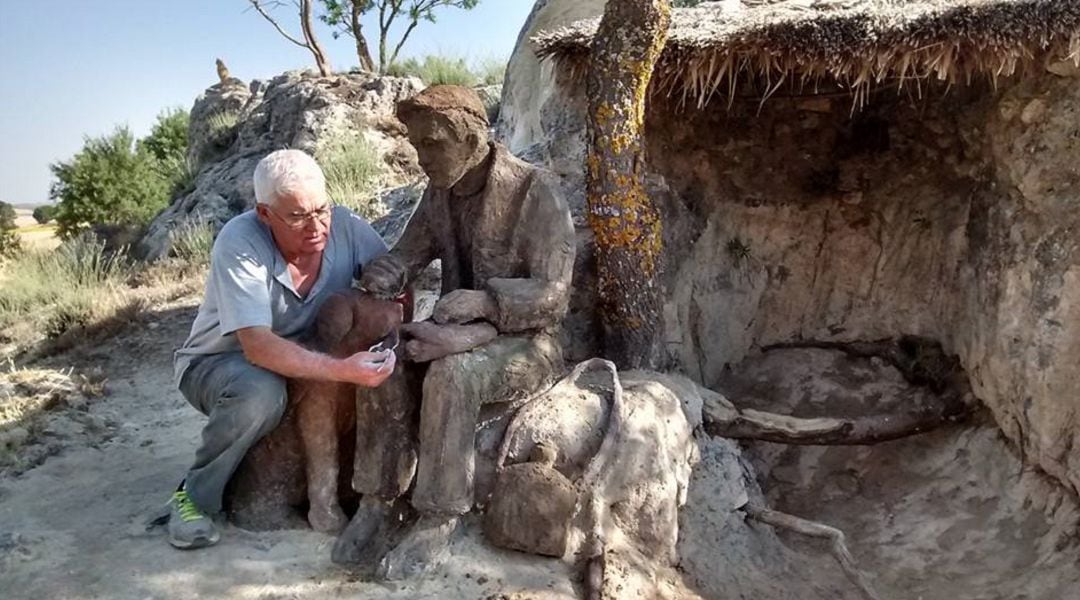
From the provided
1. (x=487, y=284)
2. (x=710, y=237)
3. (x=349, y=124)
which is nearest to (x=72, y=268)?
(x=349, y=124)

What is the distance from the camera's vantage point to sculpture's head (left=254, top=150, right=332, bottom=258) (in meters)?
2.99

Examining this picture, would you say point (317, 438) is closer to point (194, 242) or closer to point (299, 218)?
point (299, 218)

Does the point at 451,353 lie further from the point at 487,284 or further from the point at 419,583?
the point at 419,583

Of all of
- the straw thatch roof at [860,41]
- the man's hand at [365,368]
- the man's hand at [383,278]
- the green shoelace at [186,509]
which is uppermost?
the straw thatch roof at [860,41]

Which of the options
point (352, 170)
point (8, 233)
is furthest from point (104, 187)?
point (352, 170)

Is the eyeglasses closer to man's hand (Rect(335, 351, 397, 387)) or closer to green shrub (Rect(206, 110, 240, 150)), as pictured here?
man's hand (Rect(335, 351, 397, 387))

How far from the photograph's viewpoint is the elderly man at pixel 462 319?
9.93 ft

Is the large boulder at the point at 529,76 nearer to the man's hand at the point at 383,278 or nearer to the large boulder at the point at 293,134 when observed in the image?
the large boulder at the point at 293,134

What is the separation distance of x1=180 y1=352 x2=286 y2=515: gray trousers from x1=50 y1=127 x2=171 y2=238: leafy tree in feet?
46.9

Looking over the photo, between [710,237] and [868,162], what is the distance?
1.12 meters

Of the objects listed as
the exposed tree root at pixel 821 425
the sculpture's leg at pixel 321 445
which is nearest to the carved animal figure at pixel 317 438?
the sculpture's leg at pixel 321 445

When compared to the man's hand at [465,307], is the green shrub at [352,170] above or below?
above

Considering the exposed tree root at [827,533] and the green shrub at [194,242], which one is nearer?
the exposed tree root at [827,533]

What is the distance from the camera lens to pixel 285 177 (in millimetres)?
2988
